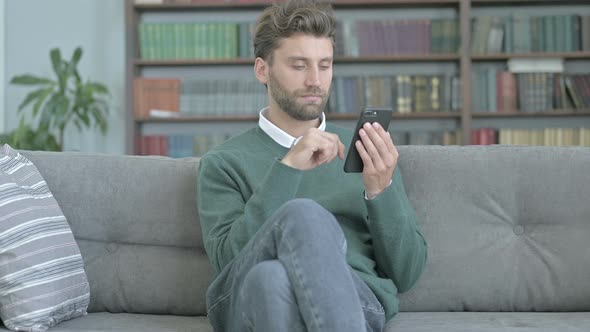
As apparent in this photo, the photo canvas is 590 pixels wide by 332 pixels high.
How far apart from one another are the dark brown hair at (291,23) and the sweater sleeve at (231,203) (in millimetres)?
327

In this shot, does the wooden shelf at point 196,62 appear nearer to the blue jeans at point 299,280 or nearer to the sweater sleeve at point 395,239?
the sweater sleeve at point 395,239

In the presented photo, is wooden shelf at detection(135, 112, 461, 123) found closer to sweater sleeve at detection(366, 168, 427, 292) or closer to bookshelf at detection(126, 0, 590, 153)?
bookshelf at detection(126, 0, 590, 153)

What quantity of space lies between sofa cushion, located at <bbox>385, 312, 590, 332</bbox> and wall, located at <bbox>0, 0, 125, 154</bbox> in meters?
3.24

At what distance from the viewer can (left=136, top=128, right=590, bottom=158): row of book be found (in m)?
4.33

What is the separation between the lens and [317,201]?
1752 mm

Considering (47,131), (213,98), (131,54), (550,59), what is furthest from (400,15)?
(47,131)

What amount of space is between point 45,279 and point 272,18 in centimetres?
79

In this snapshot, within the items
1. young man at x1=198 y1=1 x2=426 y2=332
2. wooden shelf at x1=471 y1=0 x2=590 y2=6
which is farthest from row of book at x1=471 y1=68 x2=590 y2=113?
young man at x1=198 y1=1 x2=426 y2=332

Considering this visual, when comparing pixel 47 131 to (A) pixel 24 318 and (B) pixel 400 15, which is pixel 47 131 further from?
(A) pixel 24 318

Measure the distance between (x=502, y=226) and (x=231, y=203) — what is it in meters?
0.66

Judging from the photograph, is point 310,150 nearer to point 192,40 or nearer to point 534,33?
point 192,40

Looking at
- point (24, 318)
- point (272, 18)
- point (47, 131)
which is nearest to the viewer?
point (24, 318)

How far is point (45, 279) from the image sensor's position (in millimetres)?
1658

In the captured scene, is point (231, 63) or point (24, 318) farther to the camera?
point (231, 63)
